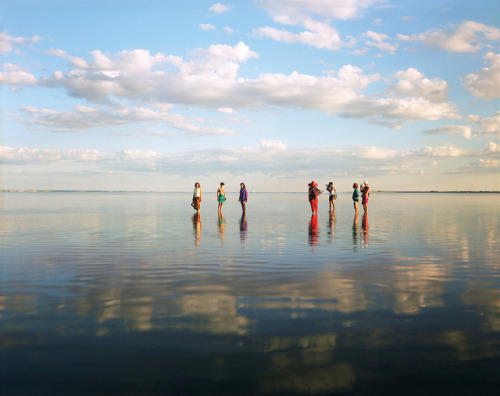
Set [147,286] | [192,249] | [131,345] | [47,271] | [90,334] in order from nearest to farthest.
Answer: [131,345], [90,334], [147,286], [47,271], [192,249]

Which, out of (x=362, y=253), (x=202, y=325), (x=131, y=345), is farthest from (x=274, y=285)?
(x=362, y=253)

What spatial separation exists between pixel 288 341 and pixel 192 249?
30.9 ft

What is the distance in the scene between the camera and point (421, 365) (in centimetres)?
473

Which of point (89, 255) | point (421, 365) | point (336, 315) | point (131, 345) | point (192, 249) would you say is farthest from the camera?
point (192, 249)

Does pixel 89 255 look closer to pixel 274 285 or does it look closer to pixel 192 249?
pixel 192 249

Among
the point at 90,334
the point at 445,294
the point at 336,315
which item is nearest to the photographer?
the point at 90,334

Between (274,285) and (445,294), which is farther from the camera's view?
(274,285)

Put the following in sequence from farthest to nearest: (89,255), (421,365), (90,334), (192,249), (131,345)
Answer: (192,249) < (89,255) < (90,334) < (131,345) < (421,365)

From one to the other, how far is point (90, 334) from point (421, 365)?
4220mm

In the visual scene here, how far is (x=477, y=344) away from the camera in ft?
17.5

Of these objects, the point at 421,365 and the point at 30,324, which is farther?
the point at 30,324

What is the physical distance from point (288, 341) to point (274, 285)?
342cm

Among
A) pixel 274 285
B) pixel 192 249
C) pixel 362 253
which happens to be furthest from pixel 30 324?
pixel 362 253

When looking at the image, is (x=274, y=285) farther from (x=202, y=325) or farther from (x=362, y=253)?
(x=362, y=253)
